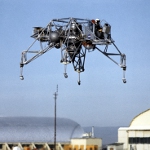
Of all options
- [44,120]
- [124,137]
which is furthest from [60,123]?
[124,137]

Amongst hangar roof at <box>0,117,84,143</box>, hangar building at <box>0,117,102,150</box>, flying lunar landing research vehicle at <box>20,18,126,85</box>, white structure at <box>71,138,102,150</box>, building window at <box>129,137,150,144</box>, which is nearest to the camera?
flying lunar landing research vehicle at <box>20,18,126,85</box>

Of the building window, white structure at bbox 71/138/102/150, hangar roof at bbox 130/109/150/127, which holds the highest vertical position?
hangar roof at bbox 130/109/150/127

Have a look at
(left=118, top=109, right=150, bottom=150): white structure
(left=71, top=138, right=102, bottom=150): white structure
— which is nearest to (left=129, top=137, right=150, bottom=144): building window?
(left=118, top=109, right=150, bottom=150): white structure

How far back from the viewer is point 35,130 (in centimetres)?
15412

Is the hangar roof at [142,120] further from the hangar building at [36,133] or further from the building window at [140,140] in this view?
the hangar building at [36,133]

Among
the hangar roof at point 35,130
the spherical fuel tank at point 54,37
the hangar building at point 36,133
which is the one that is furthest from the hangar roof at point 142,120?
the spherical fuel tank at point 54,37

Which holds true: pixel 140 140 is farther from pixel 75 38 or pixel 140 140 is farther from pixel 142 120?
pixel 75 38

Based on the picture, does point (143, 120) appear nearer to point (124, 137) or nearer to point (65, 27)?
point (124, 137)

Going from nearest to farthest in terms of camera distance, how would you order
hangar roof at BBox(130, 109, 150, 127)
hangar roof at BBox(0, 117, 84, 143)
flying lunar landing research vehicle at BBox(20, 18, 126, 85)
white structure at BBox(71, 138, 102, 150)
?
flying lunar landing research vehicle at BBox(20, 18, 126, 85) → hangar roof at BBox(130, 109, 150, 127) → white structure at BBox(71, 138, 102, 150) → hangar roof at BBox(0, 117, 84, 143)

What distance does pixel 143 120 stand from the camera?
104688mm

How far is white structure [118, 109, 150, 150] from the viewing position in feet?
332

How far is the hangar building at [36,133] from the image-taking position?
481 ft

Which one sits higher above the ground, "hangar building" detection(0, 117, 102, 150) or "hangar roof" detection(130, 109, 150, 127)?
"hangar roof" detection(130, 109, 150, 127)

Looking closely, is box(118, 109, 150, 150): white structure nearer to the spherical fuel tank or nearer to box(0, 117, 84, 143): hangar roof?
box(0, 117, 84, 143): hangar roof
